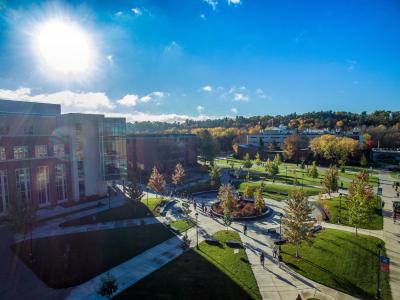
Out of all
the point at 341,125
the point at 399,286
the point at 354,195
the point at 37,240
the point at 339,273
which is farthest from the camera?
the point at 341,125

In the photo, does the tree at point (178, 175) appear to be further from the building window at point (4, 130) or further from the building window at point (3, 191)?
the building window at point (4, 130)

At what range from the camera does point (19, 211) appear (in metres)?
→ 26.0

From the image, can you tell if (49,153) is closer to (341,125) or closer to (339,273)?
(339,273)

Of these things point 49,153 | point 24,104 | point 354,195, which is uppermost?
point 24,104

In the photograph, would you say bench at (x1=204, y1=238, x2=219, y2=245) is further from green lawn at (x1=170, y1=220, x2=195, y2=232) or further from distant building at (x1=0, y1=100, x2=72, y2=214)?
distant building at (x1=0, y1=100, x2=72, y2=214)

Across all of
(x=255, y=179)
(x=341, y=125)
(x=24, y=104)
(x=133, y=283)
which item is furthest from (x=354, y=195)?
(x=341, y=125)

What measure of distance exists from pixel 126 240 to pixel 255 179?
1600 inches

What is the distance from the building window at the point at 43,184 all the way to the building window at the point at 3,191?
4112 millimetres

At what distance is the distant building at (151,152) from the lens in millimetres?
70125

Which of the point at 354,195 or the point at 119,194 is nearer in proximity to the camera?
the point at 354,195

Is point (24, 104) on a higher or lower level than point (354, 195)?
higher

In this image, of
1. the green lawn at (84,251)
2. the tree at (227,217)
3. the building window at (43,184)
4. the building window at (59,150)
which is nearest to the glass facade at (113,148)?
the building window at (59,150)

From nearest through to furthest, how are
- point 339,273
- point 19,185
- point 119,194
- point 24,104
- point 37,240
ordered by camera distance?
point 339,273
point 37,240
point 19,185
point 24,104
point 119,194

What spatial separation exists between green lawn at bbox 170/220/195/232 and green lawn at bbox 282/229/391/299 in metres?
11.2
